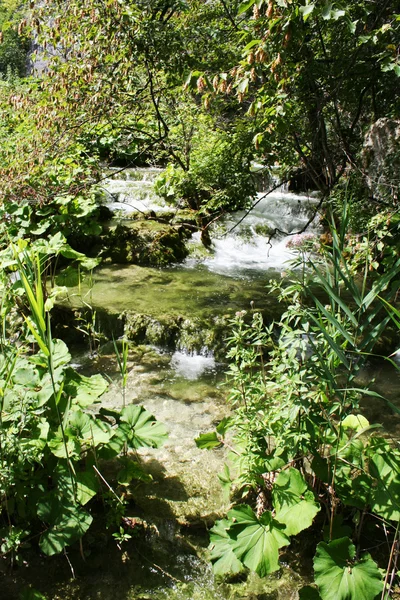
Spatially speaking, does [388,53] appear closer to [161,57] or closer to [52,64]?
[161,57]

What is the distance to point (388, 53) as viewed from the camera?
149 inches

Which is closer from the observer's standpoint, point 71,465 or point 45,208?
point 71,465

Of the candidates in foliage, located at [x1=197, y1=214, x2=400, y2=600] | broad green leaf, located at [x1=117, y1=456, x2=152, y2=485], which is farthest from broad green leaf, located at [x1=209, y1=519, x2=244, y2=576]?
broad green leaf, located at [x1=117, y1=456, x2=152, y2=485]

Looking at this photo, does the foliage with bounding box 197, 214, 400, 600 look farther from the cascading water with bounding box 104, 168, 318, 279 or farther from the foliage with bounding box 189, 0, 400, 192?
the cascading water with bounding box 104, 168, 318, 279

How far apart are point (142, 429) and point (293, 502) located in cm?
90

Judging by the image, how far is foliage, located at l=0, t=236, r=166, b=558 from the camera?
6.82ft

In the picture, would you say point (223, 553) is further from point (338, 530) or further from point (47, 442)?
point (47, 442)

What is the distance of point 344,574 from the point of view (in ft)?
6.13

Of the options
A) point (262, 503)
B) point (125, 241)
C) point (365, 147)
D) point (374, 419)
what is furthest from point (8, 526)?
point (365, 147)

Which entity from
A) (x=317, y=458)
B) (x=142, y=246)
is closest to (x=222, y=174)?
(x=142, y=246)

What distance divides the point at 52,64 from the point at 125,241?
2985mm

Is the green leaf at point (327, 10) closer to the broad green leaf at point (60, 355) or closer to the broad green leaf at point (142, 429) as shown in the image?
the broad green leaf at point (60, 355)

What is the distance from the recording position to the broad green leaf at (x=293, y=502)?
2080 mm

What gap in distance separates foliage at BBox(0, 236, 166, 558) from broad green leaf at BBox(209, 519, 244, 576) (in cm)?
55
